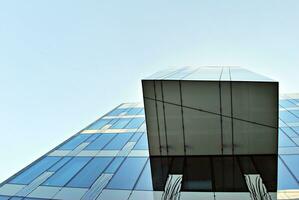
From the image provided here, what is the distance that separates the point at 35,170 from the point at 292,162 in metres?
11.2

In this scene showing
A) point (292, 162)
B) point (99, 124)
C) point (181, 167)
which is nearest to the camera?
point (292, 162)

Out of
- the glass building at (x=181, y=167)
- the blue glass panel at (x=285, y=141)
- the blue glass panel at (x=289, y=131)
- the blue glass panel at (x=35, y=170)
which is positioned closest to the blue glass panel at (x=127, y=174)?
the glass building at (x=181, y=167)

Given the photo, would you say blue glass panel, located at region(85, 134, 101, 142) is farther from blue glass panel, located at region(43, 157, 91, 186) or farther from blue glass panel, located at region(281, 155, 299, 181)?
blue glass panel, located at region(281, 155, 299, 181)

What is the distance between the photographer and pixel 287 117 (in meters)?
15.6

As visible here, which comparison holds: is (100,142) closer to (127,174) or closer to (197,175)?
(127,174)

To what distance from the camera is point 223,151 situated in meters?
11.1

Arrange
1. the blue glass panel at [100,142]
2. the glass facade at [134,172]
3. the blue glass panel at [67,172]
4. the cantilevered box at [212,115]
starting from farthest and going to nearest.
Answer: the blue glass panel at [100,142]
the blue glass panel at [67,172]
the cantilevered box at [212,115]
the glass facade at [134,172]

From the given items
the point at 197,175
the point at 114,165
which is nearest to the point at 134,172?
the point at 114,165

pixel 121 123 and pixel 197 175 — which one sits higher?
pixel 197 175

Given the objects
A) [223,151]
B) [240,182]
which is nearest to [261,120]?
[223,151]

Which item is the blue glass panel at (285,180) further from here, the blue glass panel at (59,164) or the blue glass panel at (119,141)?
the blue glass panel at (59,164)

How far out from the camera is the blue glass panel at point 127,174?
33.0 feet

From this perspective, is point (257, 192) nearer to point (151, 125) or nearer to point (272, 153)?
point (272, 153)

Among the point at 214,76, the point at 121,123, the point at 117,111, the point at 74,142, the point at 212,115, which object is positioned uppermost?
the point at 214,76
